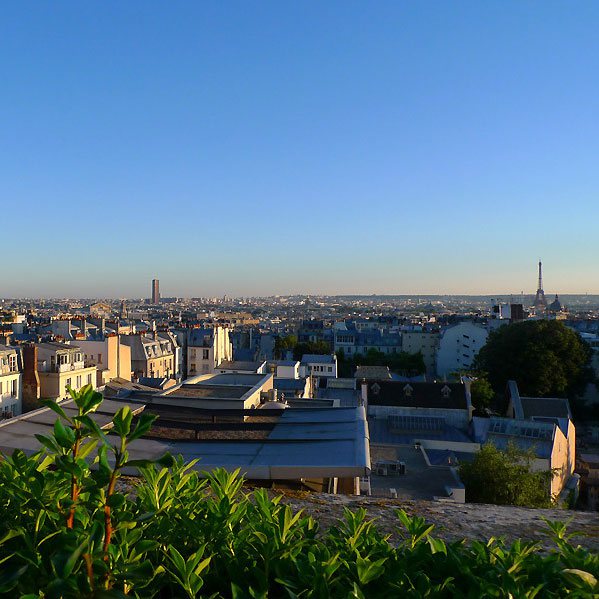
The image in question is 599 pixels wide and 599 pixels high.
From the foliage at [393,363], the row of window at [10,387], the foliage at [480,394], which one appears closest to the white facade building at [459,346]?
the foliage at [393,363]

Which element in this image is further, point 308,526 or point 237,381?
point 237,381

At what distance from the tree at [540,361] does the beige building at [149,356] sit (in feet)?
89.4

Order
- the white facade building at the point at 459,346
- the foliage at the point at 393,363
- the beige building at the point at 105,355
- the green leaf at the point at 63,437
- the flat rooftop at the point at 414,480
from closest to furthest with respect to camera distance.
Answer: the green leaf at the point at 63,437
the flat rooftop at the point at 414,480
the beige building at the point at 105,355
the foliage at the point at 393,363
the white facade building at the point at 459,346

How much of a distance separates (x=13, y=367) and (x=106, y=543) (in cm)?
3072

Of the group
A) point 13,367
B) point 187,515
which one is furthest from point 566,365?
point 187,515

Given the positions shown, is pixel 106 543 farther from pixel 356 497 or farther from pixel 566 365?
pixel 566 365

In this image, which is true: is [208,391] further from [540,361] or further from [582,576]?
[540,361]

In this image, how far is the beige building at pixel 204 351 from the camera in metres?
47.6

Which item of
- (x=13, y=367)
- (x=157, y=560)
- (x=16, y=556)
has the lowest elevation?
(x=13, y=367)

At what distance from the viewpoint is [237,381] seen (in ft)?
65.3

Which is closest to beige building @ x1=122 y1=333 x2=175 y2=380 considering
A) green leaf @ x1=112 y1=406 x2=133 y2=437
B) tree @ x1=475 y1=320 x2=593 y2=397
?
tree @ x1=475 y1=320 x2=593 y2=397

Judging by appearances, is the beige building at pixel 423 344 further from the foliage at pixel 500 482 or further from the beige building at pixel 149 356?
the foliage at pixel 500 482

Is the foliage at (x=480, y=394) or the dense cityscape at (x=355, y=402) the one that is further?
the foliage at (x=480, y=394)

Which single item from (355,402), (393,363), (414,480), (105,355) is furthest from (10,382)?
(393,363)
